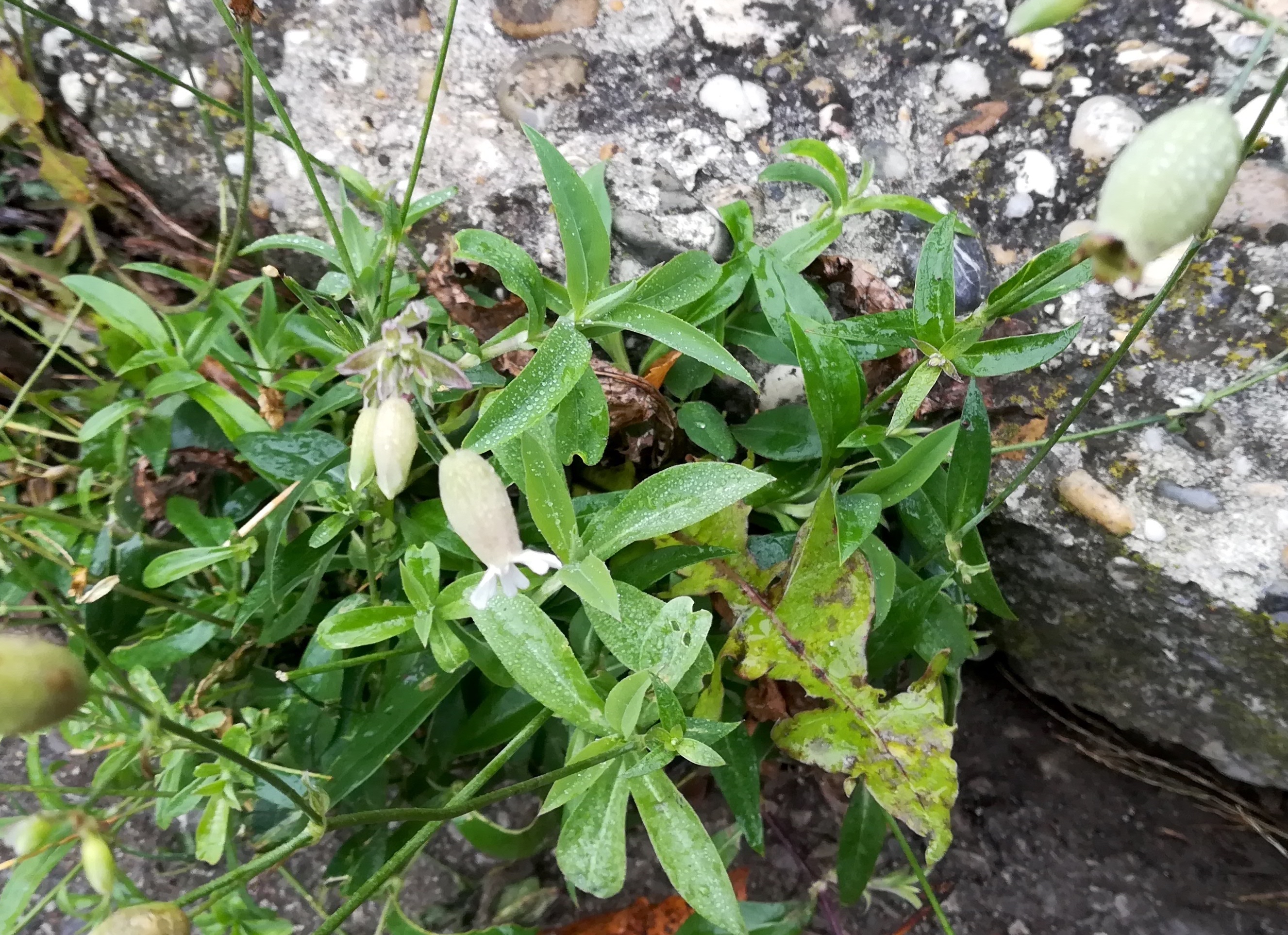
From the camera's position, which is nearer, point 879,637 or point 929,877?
point 879,637

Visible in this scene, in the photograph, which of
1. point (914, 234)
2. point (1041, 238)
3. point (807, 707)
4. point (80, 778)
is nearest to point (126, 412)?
point (80, 778)

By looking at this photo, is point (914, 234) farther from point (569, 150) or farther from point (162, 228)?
point (162, 228)

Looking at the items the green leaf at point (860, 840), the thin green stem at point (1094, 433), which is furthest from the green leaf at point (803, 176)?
the green leaf at point (860, 840)

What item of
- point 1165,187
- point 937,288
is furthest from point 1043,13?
point 937,288

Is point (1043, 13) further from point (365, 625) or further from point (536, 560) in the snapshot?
point (365, 625)

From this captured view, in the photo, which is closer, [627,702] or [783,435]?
[627,702]
